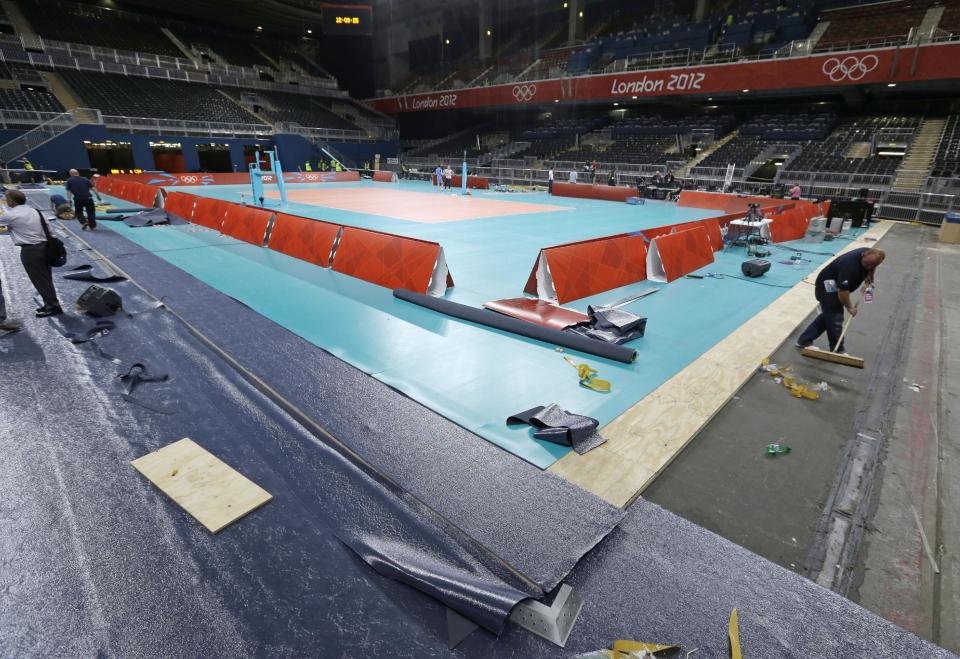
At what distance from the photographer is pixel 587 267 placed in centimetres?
859

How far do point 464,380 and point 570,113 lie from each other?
147 feet

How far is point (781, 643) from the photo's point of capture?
240cm

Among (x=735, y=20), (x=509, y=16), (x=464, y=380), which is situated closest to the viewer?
(x=464, y=380)

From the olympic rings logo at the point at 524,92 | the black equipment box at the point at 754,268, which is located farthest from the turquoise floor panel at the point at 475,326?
the olympic rings logo at the point at 524,92

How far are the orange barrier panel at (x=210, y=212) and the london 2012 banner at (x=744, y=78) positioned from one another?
3020cm

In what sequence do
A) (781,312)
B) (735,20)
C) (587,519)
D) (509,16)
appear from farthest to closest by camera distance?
(509,16), (735,20), (781,312), (587,519)

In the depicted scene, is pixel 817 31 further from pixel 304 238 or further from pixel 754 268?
pixel 304 238

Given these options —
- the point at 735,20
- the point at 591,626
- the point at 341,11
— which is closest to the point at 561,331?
the point at 591,626

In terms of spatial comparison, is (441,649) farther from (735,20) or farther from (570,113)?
(570,113)

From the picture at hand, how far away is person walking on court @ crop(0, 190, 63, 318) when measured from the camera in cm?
604

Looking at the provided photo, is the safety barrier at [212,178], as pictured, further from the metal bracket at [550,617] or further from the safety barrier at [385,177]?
the metal bracket at [550,617]

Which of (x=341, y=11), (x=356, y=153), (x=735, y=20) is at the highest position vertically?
(x=341, y=11)

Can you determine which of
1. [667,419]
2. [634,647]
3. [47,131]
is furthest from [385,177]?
[634,647]

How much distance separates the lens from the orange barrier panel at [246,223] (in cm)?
1180
